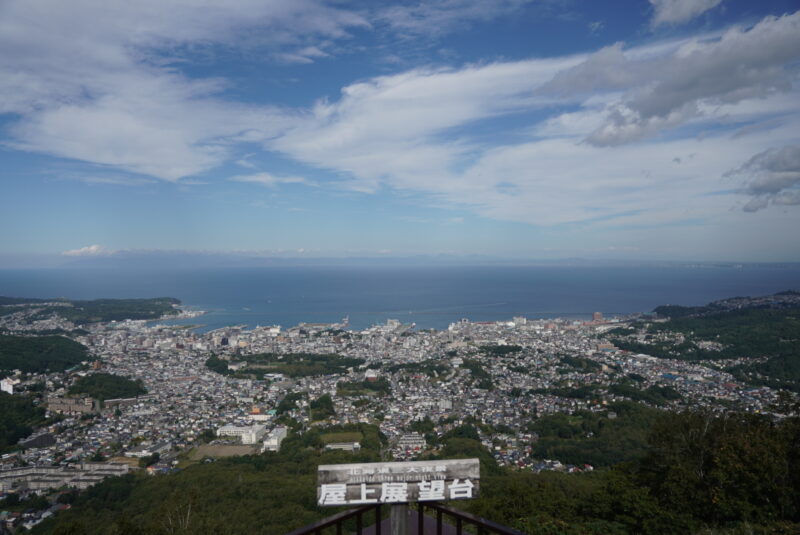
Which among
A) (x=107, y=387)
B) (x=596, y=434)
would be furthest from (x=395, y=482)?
(x=107, y=387)

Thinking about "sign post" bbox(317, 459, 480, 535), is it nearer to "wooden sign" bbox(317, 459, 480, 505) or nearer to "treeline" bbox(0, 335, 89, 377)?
"wooden sign" bbox(317, 459, 480, 505)

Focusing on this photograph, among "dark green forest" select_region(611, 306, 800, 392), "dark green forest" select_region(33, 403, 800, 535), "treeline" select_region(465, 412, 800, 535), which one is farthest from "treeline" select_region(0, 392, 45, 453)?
"dark green forest" select_region(611, 306, 800, 392)

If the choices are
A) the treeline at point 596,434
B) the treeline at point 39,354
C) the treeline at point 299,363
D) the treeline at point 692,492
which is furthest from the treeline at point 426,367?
the treeline at point 39,354

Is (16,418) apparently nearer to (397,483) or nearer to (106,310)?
(397,483)

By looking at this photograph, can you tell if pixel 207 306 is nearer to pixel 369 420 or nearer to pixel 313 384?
pixel 313 384

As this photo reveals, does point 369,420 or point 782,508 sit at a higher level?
point 782,508

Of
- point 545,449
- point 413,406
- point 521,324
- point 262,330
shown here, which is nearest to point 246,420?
point 413,406
